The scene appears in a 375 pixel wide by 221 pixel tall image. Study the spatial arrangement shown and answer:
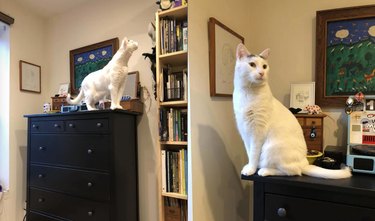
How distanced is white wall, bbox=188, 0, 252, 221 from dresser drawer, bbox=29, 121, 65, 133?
115 cm

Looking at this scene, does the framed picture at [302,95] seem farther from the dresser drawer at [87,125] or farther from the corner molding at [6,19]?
the corner molding at [6,19]

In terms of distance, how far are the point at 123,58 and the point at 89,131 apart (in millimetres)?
587

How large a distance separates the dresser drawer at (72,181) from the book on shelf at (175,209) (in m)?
0.42

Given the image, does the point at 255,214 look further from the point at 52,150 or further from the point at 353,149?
the point at 52,150

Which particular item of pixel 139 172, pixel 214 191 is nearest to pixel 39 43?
pixel 139 172

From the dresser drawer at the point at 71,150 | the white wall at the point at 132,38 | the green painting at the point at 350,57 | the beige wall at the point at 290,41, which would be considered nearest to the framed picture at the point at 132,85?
the white wall at the point at 132,38

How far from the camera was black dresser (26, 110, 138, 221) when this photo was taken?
1.51 m

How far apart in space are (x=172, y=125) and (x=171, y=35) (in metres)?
0.57

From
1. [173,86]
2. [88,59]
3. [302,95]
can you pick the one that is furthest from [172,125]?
[88,59]

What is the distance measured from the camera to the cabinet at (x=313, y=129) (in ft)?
4.13

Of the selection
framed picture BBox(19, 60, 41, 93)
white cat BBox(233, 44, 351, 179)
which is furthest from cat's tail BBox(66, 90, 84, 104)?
white cat BBox(233, 44, 351, 179)

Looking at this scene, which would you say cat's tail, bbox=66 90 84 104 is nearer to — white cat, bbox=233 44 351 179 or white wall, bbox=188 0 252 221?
Answer: white wall, bbox=188 0 252 221

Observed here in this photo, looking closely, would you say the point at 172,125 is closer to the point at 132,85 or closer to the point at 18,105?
the point at 132,85

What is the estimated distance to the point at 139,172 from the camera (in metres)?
1.83
